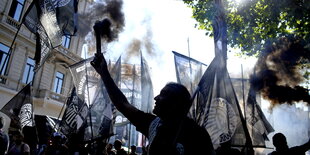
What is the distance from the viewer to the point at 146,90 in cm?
1020

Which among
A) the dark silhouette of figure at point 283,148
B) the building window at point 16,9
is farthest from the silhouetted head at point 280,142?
the building window at point 16,9

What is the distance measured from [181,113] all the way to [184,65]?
5.99 metres

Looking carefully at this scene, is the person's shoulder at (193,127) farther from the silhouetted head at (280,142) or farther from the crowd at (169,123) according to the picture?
the silhouetted head at (280,142)

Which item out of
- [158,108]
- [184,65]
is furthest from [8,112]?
[158,108]

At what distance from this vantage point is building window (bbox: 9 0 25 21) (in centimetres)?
1770

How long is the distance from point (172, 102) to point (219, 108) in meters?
3.49

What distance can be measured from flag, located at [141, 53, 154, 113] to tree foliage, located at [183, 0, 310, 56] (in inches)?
125

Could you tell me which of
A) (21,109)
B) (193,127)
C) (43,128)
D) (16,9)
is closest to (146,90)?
(43,128)

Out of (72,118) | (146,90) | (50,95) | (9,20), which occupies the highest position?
(9,20)

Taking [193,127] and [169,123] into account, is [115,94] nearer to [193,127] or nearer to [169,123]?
[169,123]

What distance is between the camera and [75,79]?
8906 mm

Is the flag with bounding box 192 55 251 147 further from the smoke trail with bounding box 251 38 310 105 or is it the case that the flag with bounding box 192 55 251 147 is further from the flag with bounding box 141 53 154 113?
the flag with bounding box 141 53 154 113

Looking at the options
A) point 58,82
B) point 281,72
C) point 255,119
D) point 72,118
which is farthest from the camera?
point 58,82

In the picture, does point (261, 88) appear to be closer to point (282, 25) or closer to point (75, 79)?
point (282, 25)
